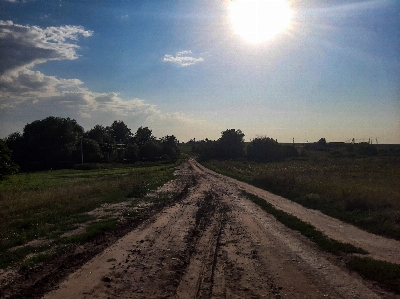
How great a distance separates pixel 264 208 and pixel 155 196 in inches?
309

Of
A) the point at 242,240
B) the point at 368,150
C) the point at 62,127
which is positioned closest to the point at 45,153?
the point at 62,127

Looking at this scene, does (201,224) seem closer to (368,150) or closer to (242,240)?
(242,240)

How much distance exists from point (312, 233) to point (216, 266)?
4.98m

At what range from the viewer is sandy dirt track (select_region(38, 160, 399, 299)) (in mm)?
6676

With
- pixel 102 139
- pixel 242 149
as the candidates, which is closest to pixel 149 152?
pixel 102 139

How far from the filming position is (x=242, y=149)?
9356cm

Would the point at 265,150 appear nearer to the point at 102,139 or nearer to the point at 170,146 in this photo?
the point at 170,146

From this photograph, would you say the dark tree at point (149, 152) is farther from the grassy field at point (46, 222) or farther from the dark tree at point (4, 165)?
the grassy field at point (46, 222)

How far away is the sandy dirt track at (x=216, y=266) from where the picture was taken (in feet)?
21.9

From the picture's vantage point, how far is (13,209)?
16312mm

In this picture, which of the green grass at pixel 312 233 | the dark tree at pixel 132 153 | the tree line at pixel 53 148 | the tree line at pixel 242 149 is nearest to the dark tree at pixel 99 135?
the tree line at pixel 53 148

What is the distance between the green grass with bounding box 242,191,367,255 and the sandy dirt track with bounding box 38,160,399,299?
14.3 inches

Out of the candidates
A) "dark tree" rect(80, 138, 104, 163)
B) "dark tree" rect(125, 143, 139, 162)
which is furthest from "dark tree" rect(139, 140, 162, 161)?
"dark tree" rect(80, 138, 104, 163)

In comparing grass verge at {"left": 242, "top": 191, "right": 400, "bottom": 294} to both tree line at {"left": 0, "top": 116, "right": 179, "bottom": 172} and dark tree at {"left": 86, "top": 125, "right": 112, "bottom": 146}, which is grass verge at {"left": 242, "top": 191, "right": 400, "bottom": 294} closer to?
tree line at {"left": 0, "top": 116, "right": 179, "bottom": 172}
